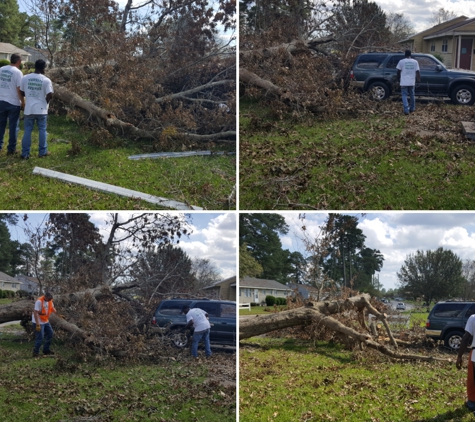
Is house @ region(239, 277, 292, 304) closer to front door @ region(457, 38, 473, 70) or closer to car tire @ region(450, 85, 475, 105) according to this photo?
car tire @ region(450, 85, 475, 105)

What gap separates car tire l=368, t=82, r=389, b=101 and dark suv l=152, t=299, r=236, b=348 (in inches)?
219

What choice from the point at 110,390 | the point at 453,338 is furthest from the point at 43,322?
the point at 453,338

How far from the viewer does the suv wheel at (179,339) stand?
7.44 meters

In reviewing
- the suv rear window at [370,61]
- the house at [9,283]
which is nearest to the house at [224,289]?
the house at [9,283]

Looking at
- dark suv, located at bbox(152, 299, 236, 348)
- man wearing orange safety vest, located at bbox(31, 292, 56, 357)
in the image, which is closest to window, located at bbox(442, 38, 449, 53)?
dark suv, located at bbox(152, 299, 236, 348)

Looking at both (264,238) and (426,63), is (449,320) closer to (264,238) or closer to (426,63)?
(264,238)

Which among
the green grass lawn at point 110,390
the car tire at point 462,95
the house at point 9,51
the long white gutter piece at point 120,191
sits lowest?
the green grass lawn at point 110,390

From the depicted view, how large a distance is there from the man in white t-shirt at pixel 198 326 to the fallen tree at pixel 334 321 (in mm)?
486

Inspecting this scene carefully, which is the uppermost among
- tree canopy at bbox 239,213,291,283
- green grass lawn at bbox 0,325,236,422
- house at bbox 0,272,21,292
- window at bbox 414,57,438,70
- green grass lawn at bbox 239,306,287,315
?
window at bbox 414,57,438,70

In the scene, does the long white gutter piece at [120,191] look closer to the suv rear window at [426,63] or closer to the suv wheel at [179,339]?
the suv wheel at [179,339]

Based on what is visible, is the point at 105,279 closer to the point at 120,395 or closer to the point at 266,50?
the point at 120,395

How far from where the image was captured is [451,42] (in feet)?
32.5

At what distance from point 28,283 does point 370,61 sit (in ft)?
25.0

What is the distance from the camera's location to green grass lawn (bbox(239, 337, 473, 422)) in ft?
19.1
